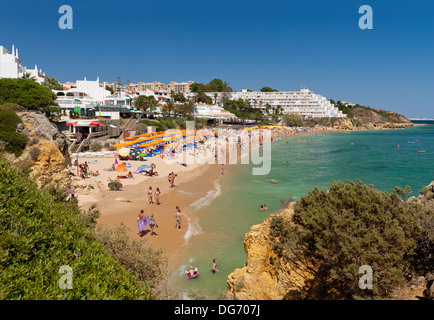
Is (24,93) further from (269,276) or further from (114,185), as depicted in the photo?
(269,276)

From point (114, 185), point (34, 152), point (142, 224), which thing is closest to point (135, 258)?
point (142, 224)

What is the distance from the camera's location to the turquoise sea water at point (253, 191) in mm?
10625

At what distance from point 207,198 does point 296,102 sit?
11704 cm

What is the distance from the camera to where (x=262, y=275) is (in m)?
7.02

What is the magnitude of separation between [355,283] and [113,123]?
4369 centimetres

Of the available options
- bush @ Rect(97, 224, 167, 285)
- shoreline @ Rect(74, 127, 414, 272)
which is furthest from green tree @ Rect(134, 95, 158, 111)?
bush @ Rect(97, 224, 167, 285)

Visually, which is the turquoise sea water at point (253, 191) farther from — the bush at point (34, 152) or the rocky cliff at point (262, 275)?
the bush at point (34, 152)

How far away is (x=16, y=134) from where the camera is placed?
11.9 m

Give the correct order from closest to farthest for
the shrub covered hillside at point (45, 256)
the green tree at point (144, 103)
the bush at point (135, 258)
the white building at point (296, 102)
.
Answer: the shrub covered hillside at point (45, 256) < the bush at point (135, 258) < the green tree at point (144, 103) < the white building at point (296, 102)

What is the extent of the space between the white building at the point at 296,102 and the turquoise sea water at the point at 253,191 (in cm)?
8162

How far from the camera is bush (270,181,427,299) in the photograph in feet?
15.1

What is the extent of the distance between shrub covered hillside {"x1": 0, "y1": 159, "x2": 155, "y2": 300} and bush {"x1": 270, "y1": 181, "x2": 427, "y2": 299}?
3091mm

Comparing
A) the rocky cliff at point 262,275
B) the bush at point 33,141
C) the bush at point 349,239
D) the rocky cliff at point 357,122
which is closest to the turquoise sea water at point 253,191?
the rocky cliff at point 262,275
